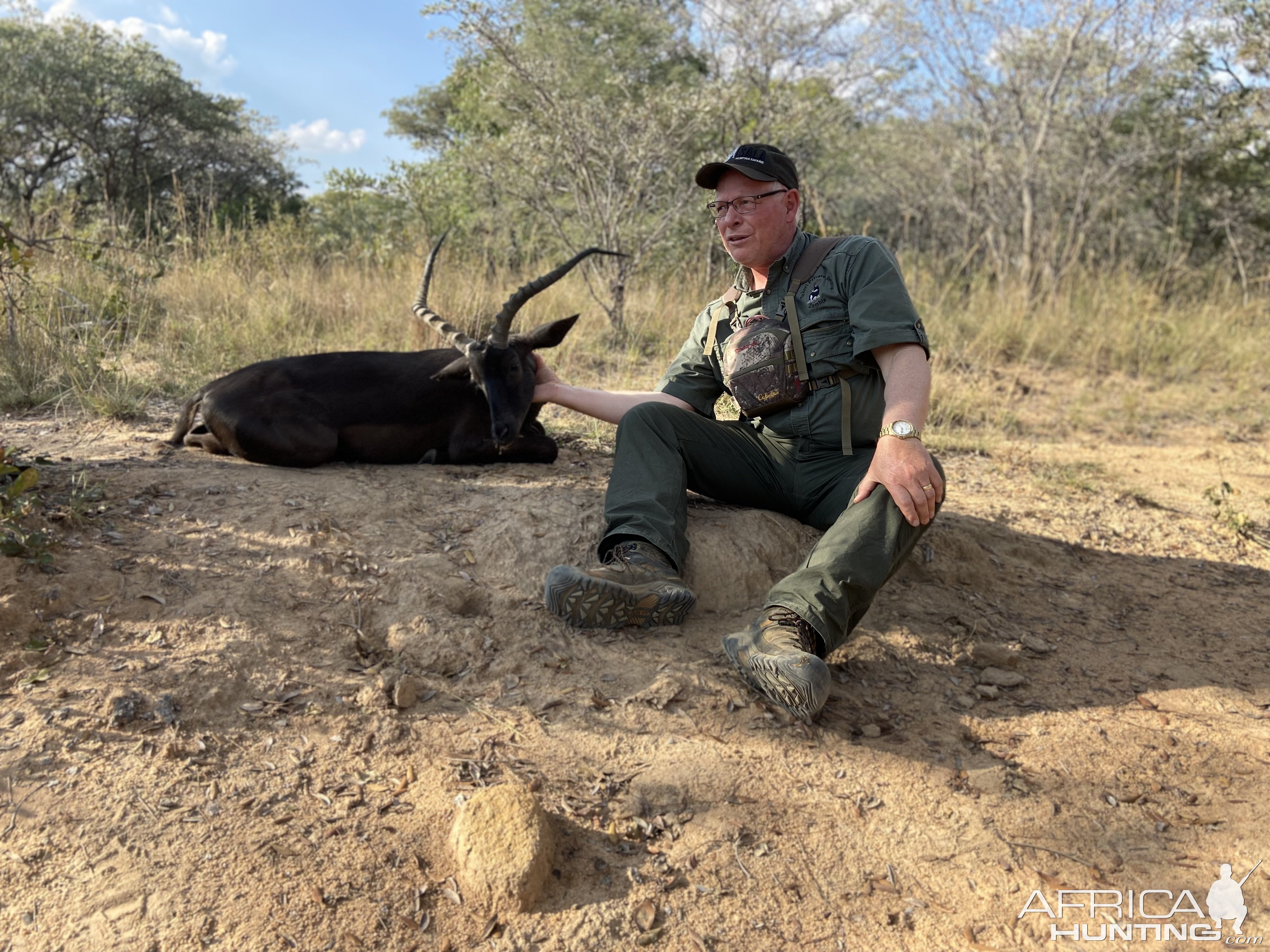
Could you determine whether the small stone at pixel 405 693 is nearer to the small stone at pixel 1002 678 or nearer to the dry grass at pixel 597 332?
the small stone at pixel 1002 678

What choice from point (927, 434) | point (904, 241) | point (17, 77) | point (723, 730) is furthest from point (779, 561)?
point (17, 77)

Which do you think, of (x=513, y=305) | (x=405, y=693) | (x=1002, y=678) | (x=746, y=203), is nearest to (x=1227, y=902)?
(x=1002, y=678)

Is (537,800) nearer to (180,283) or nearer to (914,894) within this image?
(914,894)

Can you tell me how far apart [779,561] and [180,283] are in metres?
6.78

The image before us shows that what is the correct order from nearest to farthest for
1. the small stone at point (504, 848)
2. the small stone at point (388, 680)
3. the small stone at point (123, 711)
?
the small stone at point (504, 848) < the small stone at point (123, 711) < the small stone at point (388, 680)

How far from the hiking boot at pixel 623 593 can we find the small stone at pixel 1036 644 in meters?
1.40

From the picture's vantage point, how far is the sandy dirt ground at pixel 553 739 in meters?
2.25

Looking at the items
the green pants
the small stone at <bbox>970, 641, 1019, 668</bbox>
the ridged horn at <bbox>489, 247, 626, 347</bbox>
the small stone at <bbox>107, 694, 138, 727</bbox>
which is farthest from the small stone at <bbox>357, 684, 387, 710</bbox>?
the ridged horn at <bbox>489, 247, 626, 347</bbox>

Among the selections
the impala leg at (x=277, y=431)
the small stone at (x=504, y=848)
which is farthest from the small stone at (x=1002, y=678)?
the impala leg at (x=277, y=431)

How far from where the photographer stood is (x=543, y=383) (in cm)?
474

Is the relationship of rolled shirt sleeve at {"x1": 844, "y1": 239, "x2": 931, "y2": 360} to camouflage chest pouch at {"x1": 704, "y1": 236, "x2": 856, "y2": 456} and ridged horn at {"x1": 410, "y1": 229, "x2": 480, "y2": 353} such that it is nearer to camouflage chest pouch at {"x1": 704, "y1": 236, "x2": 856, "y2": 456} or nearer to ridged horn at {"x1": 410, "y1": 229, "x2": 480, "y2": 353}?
camouflage chest pouch at {"x1": 704, "y1": 236, "x2": 856, "y2": 456}

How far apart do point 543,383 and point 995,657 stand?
256 cm

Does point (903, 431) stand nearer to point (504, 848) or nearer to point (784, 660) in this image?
point (784, 660)

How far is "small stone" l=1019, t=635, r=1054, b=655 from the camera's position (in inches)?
142
